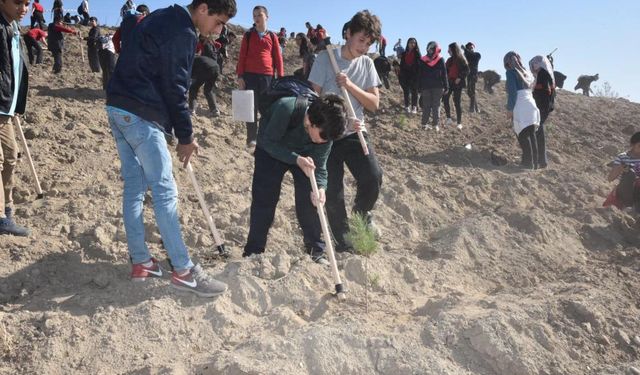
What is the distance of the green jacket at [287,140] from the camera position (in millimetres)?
3539

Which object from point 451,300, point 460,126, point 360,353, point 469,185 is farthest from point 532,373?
point 460,126

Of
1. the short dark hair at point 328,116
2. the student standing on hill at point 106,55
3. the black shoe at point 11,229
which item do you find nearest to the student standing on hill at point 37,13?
the student standing on hill at point 106,55

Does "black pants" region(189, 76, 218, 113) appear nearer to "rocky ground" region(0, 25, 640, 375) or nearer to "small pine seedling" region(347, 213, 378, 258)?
"rocky ground" region(0, 25, 640, 375)

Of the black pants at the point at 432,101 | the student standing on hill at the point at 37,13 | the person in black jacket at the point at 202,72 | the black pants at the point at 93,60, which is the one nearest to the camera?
the person in black jacket at the point at 202,72

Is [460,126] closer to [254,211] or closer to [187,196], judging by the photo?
[187,196]

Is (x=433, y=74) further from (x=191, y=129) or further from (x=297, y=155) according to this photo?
(x=191, y=129)

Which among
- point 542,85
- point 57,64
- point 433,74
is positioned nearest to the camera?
point 542,85

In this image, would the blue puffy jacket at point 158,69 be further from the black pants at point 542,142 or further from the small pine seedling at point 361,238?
the black pants at point 542,142

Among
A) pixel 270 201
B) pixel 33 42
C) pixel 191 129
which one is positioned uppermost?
pixel 33 42

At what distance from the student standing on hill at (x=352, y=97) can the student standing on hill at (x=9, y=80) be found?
2.21 m

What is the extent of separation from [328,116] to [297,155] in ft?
1.09

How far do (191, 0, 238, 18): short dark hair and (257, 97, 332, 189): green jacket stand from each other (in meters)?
0.70

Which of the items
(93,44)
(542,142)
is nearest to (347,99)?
(542,142)

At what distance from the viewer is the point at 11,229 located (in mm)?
4004
